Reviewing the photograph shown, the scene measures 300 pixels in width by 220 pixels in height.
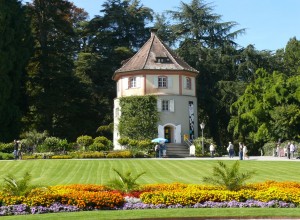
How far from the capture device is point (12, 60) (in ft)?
155

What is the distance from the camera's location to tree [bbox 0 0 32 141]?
4578 cm

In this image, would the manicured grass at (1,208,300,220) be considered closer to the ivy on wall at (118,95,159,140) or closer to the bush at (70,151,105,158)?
the bush at (70,151,105,158)

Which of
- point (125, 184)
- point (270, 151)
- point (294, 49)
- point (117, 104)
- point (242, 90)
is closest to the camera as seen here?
point (125, 184)

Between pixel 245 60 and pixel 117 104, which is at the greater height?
pixel 245 60

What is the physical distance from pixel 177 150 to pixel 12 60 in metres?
17.8

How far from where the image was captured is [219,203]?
1412cm

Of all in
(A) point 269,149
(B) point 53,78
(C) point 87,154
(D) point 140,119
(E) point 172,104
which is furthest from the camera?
(B) point 53,78

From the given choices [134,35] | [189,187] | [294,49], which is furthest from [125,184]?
[294,49]

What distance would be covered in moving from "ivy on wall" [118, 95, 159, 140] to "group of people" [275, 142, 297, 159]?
1172 centimetres

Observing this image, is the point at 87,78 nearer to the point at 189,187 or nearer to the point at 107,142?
the point at 107,142

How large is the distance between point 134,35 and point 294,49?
27.7 metres

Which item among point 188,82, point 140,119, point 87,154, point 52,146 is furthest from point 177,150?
point 52,146

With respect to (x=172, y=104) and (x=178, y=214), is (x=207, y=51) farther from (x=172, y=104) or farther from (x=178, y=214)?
(x=178, y=214)

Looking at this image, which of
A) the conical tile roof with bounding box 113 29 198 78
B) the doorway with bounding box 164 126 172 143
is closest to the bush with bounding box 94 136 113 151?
the doorway with bounding box 164 126 172 143
